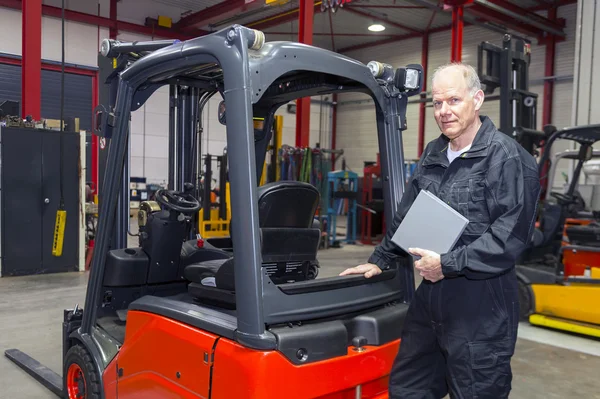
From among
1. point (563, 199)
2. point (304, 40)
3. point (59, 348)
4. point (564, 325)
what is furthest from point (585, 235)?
point (304, 40)

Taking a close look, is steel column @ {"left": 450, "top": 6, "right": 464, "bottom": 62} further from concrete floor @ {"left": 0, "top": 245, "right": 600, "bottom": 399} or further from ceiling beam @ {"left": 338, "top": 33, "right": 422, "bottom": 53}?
concrete floor @ {"left": 0, "top": 245, "right": 600, "bottom": 399}

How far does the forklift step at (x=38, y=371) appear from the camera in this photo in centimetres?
376

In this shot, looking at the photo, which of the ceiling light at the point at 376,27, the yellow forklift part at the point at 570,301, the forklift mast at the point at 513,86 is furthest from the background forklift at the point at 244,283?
the ceiling light at the point at 376,27

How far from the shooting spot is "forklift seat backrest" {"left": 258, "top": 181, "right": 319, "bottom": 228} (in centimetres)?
254

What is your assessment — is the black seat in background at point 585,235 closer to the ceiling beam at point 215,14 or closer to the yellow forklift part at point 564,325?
the yellow forklift part at point 564,325

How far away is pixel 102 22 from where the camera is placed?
1619cm

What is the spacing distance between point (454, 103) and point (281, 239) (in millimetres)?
1041

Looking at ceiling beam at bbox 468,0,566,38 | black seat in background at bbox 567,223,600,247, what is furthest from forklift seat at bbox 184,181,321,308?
ceiling beam at bbox 468,0,566,38

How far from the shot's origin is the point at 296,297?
7.39ft

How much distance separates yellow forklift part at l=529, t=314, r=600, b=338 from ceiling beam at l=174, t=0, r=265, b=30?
38.9 ft

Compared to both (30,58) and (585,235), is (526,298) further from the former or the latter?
(30,58)

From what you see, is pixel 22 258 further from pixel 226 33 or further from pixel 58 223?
pixel 226 33

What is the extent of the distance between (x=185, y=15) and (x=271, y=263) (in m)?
16.9

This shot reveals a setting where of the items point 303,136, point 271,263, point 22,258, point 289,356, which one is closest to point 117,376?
point 271,263
